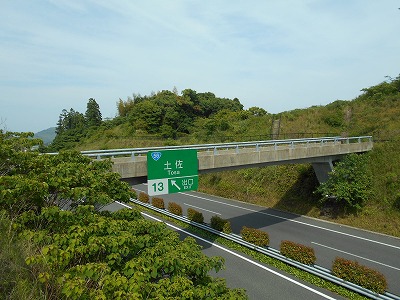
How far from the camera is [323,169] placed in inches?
1046

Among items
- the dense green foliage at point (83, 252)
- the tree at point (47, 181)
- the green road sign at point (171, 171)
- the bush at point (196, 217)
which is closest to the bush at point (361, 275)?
the green road sign at point (171, 171)

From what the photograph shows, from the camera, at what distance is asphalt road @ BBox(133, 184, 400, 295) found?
16859 millimetres

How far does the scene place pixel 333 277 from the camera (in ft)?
45.5

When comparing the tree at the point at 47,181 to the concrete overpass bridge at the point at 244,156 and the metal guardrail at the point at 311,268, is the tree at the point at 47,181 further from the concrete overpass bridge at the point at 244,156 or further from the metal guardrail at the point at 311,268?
the metal guardrail at the point at 311,268

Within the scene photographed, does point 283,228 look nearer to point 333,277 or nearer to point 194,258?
point 333,277

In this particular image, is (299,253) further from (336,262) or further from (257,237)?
(257,237)

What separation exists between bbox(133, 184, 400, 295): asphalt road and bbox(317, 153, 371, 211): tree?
8.39 feet

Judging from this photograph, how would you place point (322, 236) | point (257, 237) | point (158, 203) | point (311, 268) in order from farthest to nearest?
point (158, 203), point (322, 236), point (257, 237), point (311, 268)

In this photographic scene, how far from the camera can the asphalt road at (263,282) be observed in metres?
13.1

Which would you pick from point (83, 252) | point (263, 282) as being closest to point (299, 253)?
point (263, 282)

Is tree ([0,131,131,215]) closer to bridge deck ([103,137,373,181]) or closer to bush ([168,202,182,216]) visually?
bridge deck ([103,137,373,181])

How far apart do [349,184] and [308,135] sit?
731 inches

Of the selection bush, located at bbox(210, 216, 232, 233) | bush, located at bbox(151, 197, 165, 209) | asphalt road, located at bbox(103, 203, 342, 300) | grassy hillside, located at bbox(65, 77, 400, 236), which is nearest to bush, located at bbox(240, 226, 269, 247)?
asphalt road, located at bbox(103, 203, 342, 300)

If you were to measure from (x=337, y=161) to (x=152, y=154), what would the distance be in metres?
20.1
